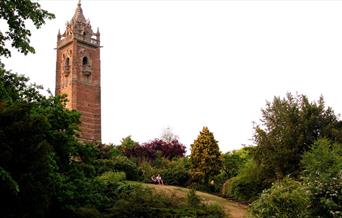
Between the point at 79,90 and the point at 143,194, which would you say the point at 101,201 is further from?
the point at 79,90

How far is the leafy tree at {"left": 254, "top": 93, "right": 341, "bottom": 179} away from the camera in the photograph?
26.7 meters

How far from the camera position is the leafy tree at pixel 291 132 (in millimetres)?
26656

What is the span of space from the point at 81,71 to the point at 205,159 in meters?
26.2

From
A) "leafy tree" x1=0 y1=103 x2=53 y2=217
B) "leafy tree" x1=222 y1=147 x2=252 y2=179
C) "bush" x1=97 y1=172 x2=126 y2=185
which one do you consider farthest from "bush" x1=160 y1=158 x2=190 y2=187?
"leafy tree" x1=0 y1=103 x2=53 y2=217

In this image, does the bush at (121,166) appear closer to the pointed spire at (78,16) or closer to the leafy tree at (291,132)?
the leafy tree at (291,132)

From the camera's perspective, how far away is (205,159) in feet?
102

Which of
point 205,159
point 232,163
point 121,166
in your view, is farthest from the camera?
point 232,163

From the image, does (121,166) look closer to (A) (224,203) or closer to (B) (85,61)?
(A) (224,203)

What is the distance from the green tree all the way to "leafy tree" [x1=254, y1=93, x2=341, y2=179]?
3.80m

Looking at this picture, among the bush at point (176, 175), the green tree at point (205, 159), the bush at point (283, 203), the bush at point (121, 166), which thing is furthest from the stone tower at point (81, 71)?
the bush at point (283, 203)

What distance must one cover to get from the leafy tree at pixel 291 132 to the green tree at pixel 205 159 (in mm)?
3798

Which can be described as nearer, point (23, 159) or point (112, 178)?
point (23, 159)

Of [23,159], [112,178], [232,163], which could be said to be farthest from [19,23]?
[232,163]

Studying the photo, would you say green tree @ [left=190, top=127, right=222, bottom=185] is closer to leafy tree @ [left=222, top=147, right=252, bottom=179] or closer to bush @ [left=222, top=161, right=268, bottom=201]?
leafy tree @ [left=222, top=147, right=252, bottom=179]
